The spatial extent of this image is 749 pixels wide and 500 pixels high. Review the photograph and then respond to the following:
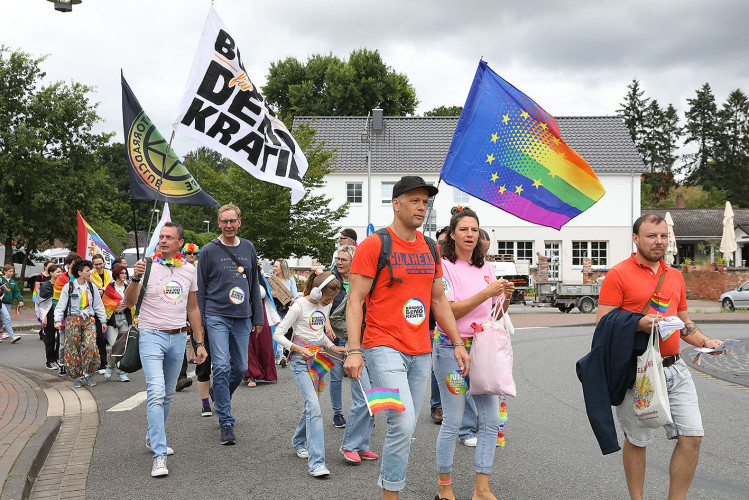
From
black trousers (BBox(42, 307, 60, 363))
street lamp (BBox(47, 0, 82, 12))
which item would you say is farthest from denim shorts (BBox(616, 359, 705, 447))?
black trousers (BBox(42, 307, 60, 363))

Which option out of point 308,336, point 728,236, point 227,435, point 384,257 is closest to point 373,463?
point 308,336

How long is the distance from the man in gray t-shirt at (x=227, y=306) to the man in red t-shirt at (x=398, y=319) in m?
2.49

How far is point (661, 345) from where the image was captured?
4176 mm

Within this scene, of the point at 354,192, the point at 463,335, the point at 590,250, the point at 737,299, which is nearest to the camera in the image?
the point at 463,335

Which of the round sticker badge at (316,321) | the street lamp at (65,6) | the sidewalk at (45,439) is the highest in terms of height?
the street lamp at (65,6)

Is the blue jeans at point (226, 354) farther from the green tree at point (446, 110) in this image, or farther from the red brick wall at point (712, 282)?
the green tree at point (446, 110)

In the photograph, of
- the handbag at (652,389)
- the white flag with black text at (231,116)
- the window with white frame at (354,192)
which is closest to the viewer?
the handbag at (652,389)

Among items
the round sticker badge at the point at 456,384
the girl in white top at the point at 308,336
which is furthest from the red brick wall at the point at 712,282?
the round sticker badge at the point at 456,384

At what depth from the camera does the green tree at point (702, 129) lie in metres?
81.4

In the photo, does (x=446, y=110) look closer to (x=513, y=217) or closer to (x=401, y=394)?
(x=513, y=217)

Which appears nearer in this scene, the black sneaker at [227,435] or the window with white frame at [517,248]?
the black sneaker at [227,435]

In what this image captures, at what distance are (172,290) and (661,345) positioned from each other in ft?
12.3

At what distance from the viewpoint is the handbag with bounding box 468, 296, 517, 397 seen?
15.4ft

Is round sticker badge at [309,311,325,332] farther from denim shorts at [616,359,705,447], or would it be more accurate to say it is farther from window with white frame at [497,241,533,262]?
window with white frame at [497,241,533,262]
